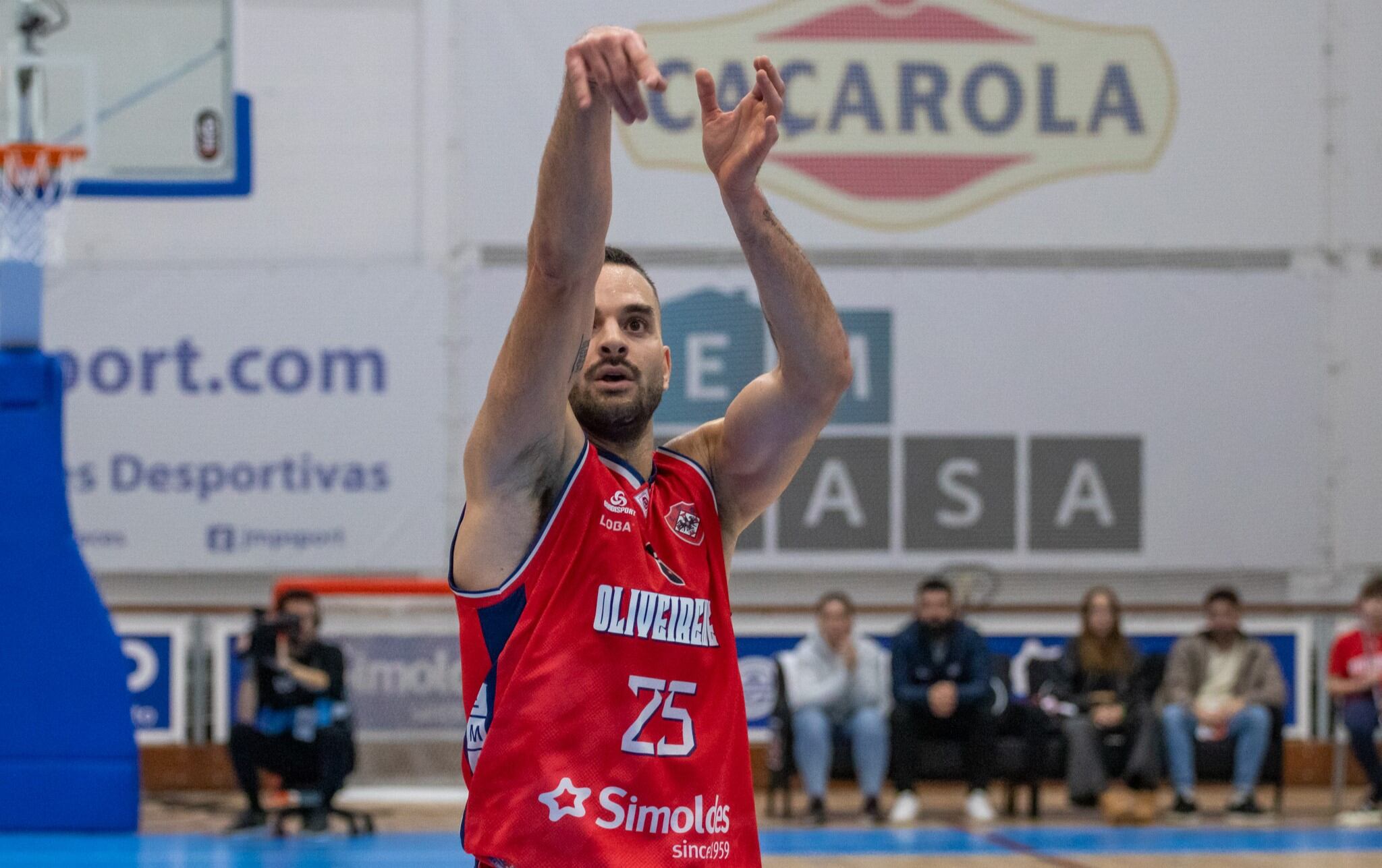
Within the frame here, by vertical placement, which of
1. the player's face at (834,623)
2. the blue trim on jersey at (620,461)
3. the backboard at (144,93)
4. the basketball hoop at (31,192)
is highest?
the backboard at (144,93)

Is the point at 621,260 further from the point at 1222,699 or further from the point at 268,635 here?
the point at 1222,699

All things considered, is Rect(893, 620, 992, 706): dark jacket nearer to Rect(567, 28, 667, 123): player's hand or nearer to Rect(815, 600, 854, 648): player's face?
Rect(815, 600, 854, 648): player's face

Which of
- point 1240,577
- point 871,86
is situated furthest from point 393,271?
point 1240,577

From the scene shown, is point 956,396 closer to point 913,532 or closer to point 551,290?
point 913,532

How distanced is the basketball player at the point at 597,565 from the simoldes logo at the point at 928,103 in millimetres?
10721

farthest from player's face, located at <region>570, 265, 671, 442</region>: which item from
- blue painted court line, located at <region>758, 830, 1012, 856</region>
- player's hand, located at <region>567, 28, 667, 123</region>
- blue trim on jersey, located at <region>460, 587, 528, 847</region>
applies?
blue painted court line, located at <region>758, 830, 1012, 856</region>

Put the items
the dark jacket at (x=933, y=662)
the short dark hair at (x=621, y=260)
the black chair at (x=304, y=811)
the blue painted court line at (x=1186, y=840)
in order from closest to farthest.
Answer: the short dark hair at (x=621, y=260) < the blue painted court line at (x=1186, y=840) < the black chair at (x=304, y=811) < the dark jacket at (x=933, y=662)

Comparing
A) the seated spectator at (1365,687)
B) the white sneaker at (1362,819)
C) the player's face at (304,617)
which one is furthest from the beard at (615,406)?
the seated spectator at (1365,687)

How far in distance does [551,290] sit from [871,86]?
447 inches

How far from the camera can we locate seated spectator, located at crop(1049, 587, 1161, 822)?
10.8 metres

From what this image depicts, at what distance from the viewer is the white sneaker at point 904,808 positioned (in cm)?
1070

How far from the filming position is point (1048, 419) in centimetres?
1334

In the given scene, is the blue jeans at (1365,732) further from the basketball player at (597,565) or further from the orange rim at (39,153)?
the basketball player at (597,565)

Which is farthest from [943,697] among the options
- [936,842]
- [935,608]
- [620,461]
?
[620,461]
